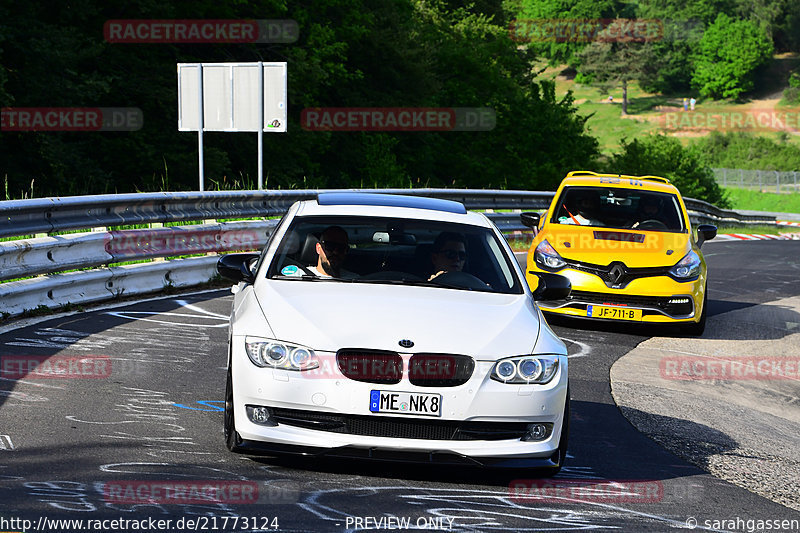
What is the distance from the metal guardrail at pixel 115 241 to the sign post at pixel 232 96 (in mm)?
3797

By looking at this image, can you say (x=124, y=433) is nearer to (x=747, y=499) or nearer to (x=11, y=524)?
(x=11, y=524)

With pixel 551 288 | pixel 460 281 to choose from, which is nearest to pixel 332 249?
pixel 460 281

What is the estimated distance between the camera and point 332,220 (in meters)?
7.16

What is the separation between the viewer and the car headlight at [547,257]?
12.7m

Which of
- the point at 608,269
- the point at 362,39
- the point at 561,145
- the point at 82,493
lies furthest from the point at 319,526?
the point at 561,145

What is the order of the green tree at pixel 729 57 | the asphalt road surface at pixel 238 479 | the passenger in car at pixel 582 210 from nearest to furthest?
1. the asphalt road surface at pixel 238 479
2. the passenger in car at pixel 582 210
3. the green tree at pixel 729 57

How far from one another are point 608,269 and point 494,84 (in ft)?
160

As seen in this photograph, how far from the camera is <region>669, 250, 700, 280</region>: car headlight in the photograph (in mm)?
12484

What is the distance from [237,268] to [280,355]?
5.23ft

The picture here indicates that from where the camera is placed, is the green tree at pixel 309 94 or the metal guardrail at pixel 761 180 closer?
the green tree at pixel 309 94

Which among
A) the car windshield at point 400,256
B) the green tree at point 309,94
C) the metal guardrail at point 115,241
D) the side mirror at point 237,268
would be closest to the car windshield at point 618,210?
the metal guardrail at point 115,241

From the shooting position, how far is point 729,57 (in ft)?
573

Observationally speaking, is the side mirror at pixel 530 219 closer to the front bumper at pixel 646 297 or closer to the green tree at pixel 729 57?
the front bumper at pixel 646 297

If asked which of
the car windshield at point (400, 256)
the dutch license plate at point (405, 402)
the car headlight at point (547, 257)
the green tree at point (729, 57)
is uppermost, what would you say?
the green tree at point (729, 57)
